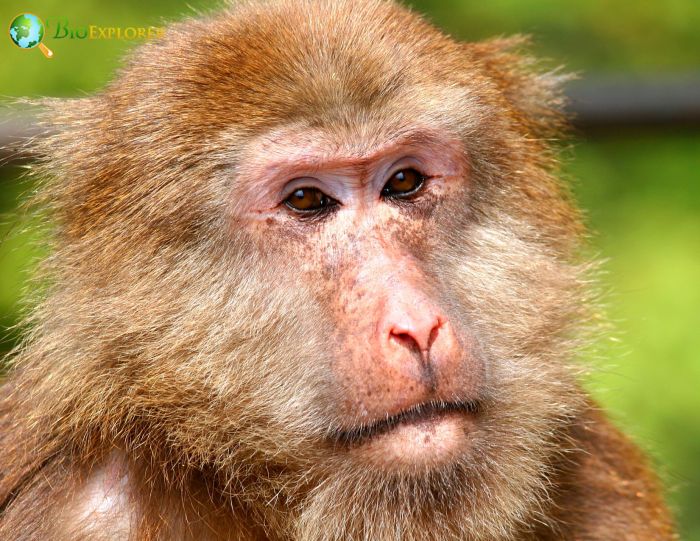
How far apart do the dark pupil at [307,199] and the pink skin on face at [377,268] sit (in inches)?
0.7

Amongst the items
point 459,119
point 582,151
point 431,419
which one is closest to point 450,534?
point 431,419

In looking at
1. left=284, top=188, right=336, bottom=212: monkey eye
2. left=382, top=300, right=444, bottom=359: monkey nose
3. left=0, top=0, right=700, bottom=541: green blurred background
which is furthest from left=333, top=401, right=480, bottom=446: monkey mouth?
left=0, top=0, right=700, bottom=541: green blurred background

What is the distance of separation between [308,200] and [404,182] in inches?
13.1

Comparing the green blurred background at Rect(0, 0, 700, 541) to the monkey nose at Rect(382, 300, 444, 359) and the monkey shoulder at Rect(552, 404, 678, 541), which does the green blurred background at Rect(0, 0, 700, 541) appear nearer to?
the monkey shoulder at Rect(552, 404, 678, 541)

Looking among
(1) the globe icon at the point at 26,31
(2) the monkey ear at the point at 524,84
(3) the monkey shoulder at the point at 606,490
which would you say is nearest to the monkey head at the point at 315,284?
(3) the monkey shoulder at the point at 606,490

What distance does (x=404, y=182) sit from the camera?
3.70m

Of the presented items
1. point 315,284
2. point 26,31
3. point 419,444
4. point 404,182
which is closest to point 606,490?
point 419,444

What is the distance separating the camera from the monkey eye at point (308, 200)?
11.8 ft

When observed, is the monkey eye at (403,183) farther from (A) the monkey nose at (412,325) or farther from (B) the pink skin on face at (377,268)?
(A) the monkey nose at (412,325)

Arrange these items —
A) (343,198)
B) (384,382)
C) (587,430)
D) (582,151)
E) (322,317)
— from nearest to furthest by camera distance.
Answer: (384,382) → (322,317) → (343,198) → (587,430) → (582,151)

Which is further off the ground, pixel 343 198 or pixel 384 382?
pixel 343 198

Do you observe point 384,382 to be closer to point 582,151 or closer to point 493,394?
point 493,394

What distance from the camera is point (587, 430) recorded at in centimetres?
422

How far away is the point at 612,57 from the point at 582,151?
1339mm
